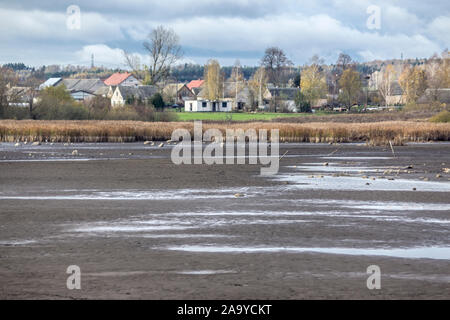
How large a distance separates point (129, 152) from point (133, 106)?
43154 millimetres

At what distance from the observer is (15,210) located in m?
Answer: 21.3

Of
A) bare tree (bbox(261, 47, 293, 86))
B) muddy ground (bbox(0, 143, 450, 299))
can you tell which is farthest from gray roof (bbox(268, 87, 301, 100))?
muddy ground (bbox(0, 143, 450, 299))

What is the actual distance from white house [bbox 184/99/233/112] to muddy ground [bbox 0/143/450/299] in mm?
129826

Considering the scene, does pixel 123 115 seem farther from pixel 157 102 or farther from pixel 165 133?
pixel 157 102

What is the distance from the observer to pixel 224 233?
1755cm

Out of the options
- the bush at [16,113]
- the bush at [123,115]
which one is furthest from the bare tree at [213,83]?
the bush at [16,113]

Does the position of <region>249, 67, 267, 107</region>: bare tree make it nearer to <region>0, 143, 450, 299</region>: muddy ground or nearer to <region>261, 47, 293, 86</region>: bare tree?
<region>261, 47, 293, 86</region>: bare tree

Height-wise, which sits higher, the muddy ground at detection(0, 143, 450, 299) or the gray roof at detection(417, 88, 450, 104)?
the gray roof at detection(417, 88, 450, 104)

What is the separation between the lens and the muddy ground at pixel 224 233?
12344 mm

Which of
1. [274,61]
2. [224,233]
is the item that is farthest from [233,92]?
[224,233]

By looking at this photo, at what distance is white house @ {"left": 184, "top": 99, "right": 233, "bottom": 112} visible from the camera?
16400 cm

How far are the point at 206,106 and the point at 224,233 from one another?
147636 mm

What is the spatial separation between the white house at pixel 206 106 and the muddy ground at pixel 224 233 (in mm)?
129826

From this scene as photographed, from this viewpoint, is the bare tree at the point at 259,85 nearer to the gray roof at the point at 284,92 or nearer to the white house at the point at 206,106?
the gray roof at the point at 284,92
